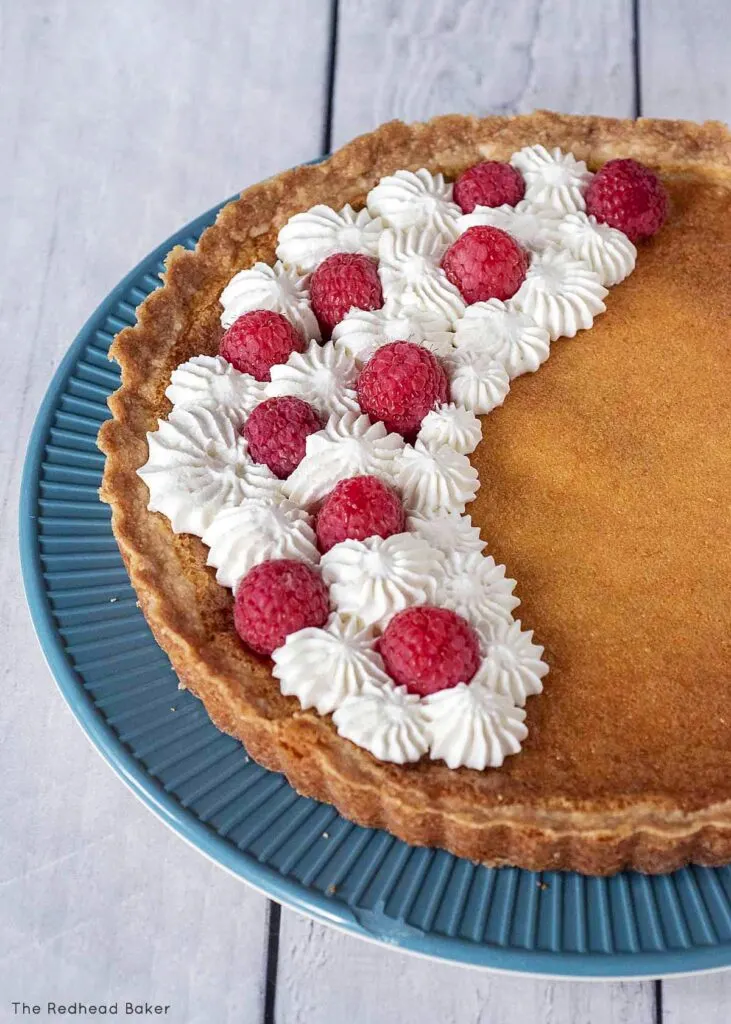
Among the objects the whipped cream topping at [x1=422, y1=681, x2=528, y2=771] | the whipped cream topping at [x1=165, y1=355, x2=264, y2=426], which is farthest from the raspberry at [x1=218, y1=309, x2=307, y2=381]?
the whipped cream topping at [x1=422, y1=681, x2=528, y2=771]

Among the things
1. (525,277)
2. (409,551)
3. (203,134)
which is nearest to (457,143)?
(525,277)

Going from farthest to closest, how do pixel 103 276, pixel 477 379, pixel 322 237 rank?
pixel 103 276
pixel 322 237
pixel 477 379

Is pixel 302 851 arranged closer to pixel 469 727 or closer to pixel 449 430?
pixel 469 727

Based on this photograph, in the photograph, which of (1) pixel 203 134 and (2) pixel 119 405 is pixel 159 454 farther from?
(1) pixel 203 134

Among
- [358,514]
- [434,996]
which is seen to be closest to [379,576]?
[358,514]

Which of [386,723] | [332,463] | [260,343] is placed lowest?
[386,723]

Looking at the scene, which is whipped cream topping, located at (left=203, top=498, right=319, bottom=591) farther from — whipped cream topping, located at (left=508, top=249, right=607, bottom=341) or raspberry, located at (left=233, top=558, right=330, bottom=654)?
whipped cream topping, located at (left=508, top=249, right=607, bottom=341)
